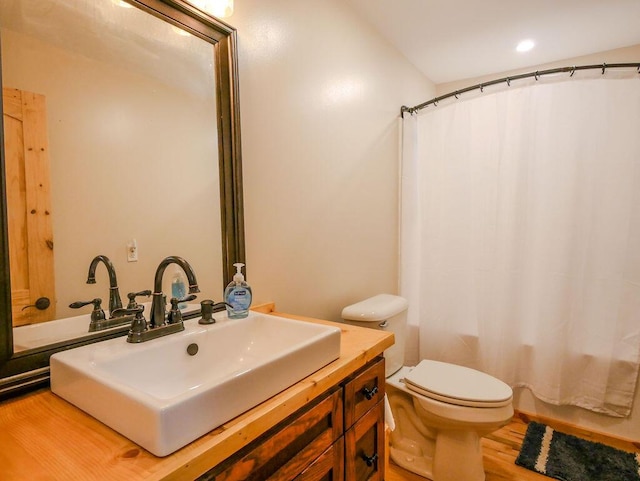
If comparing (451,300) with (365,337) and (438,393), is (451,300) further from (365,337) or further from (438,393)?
(365,337)

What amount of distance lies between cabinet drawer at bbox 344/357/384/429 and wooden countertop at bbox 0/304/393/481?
0.18 m

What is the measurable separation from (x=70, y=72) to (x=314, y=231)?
1.02m

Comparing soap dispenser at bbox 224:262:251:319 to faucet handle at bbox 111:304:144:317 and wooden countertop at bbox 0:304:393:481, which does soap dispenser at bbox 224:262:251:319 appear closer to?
faucet handle at bbox 111:304:144:317

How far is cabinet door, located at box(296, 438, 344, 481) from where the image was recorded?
79 cm

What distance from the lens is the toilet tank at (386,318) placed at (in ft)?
5.32

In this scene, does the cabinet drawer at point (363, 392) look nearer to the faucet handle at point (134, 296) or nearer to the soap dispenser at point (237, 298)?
the soap dispenser at point (237, 298)

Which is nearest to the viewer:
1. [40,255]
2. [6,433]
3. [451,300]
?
[6,433]

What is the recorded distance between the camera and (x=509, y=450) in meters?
1.89

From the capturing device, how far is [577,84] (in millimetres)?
1889

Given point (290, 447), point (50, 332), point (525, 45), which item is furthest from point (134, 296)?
point (525, 45)

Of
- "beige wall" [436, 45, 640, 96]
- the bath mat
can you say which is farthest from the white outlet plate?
"beige wall" [436, 45, 640, 96]

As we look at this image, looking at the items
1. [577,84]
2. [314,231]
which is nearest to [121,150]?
[314,231]

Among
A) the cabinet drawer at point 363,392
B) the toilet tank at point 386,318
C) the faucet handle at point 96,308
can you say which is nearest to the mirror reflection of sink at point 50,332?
the faucet handle at point 96,308

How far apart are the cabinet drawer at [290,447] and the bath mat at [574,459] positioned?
149cm
